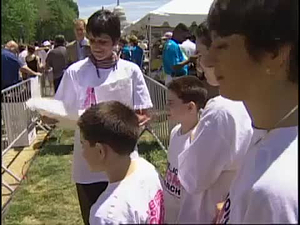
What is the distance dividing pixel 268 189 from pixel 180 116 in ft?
5.42

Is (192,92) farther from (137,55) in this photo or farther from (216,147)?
(137,55)

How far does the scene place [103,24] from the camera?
2859 millimetres

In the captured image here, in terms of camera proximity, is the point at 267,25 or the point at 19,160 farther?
the point at 19,160

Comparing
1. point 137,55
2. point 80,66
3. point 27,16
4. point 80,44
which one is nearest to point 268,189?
point 80,66

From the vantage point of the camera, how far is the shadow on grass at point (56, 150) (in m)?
7.64

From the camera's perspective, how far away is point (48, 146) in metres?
8.12

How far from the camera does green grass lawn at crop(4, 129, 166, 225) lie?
16.4 ft

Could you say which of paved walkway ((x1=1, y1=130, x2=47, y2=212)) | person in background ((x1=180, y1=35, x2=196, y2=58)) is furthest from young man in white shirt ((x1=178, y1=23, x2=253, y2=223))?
person in background ((x1=180, y1=35, x2=196, y2=58))

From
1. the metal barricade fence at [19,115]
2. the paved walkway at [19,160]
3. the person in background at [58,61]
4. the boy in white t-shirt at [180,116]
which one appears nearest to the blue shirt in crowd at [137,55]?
the person in background at [58,61]

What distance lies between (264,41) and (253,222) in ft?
1.43

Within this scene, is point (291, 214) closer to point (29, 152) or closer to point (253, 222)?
point (253, 222)

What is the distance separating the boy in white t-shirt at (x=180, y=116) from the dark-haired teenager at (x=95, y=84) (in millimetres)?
328

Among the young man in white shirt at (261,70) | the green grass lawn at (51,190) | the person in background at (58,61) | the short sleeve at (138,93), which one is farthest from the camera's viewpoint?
the person in background at (58,61)

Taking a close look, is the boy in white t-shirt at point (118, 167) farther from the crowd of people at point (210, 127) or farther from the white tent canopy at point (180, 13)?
the white tent canopy at point (180, 13)
